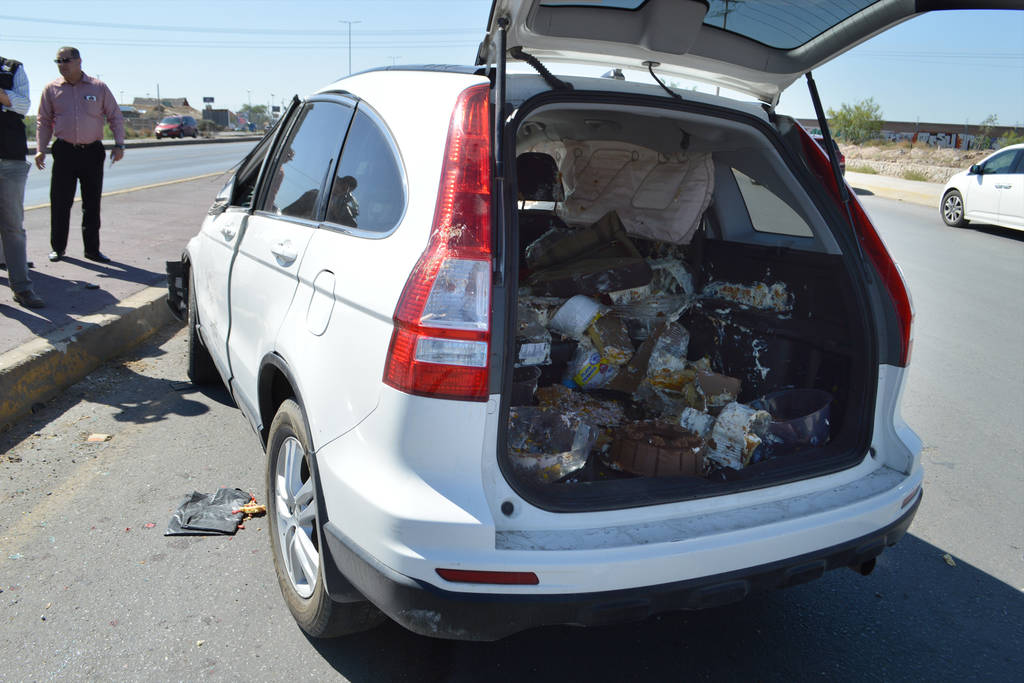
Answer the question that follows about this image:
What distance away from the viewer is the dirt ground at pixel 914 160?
33.0 meters

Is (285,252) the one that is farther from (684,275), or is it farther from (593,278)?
(684,275)

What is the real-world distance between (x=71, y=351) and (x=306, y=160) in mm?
2881

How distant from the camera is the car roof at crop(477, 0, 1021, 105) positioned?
8.31 feet

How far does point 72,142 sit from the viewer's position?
7605 millimetres

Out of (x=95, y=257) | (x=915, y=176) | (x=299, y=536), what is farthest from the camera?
(x=915, y=176)

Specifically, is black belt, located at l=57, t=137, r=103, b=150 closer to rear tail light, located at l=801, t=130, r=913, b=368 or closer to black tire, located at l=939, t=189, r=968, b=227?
rear tail light, located at l=801, t=130, r=913, b=368

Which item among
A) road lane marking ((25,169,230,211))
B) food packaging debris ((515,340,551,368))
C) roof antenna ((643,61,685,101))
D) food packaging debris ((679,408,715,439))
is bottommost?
road lane marking ((25,169,230,211))

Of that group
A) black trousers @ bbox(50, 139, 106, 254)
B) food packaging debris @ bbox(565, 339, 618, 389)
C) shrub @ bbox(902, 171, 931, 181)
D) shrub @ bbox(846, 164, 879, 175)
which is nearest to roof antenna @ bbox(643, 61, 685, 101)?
food packaging debris @ bbox(565, 339, 618, 389)

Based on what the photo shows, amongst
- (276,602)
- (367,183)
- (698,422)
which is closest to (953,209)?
(698,422)

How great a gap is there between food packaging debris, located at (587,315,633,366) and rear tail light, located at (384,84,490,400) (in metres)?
1.70

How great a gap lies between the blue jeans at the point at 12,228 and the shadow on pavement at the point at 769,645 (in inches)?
184

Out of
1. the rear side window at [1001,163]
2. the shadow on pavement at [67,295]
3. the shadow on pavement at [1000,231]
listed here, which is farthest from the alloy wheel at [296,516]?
the rear side window at [1001,163]

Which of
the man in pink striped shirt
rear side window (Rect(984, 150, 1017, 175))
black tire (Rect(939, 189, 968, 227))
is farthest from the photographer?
black tire (Rect(939, 189, 968, 227))

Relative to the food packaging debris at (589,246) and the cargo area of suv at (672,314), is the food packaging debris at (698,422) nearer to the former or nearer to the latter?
the cargo area of suv at (672,314)
